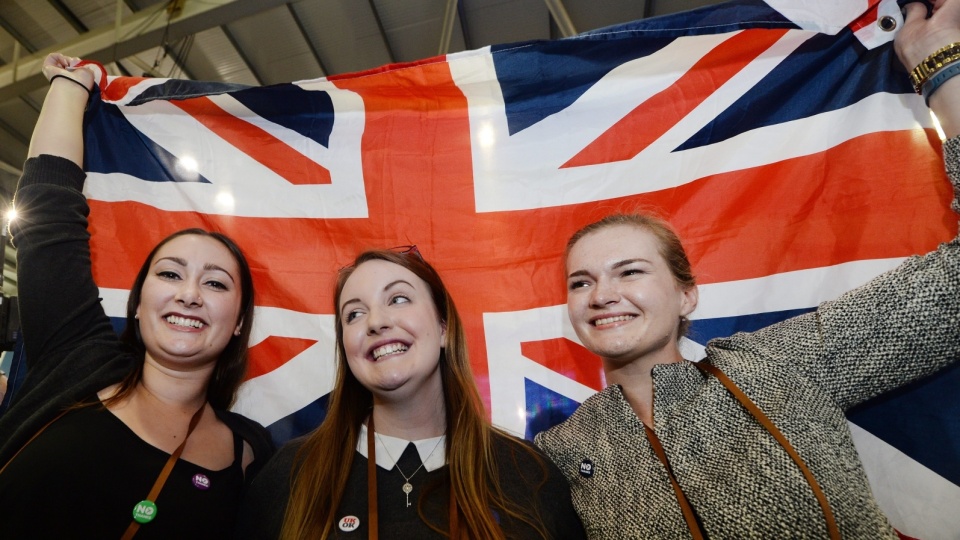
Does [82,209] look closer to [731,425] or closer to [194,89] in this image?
[194,89]

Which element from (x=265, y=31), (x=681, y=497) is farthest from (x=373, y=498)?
(x=265, y=31)

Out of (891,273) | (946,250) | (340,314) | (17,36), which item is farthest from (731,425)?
(17,36)

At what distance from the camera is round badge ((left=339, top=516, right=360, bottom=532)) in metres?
1.13

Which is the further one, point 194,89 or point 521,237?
point 194,89

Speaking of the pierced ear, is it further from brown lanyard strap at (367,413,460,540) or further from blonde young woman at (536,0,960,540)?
brown lanyard strap at (367,413,460,540)

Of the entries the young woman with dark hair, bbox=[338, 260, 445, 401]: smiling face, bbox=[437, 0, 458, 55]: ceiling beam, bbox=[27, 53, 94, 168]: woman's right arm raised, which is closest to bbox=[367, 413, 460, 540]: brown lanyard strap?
bbox=[338, 260, 445, 401]: smiling face

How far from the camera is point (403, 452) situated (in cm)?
129

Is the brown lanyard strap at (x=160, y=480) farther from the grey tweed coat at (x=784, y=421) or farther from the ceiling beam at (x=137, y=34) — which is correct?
the ceiling beam at (x=137, y=34)

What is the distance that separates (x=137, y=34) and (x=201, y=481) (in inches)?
186

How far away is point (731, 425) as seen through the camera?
3.68 ft

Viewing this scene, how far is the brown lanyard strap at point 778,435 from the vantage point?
37.5 inches

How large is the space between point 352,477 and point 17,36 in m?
6.15

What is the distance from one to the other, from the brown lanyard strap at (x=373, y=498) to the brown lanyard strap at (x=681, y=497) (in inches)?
18.9

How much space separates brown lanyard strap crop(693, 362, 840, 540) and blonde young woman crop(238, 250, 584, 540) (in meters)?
0.48
